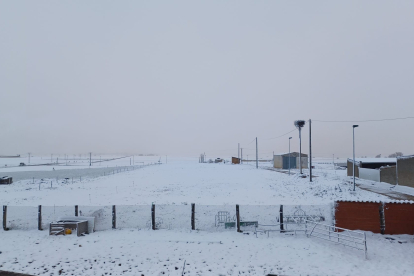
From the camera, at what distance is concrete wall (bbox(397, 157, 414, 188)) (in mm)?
26281

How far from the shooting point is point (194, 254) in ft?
30.3

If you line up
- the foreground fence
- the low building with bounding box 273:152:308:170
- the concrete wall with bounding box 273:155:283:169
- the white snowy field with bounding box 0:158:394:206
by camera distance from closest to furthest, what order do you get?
the foreground fence
the white snowy field with bounding box 0:158:394:206
the low building with bounding box 273:152:308:170
the concrete wall with bounding box 273:155:283:169

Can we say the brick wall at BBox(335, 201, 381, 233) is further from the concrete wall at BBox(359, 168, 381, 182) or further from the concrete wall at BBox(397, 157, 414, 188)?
the concrete wall at BBox(359, 168, 381, 182)

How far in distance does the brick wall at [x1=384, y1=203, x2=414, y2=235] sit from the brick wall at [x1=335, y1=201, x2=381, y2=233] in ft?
1.36

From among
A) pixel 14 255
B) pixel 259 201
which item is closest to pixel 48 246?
pixel 14 255

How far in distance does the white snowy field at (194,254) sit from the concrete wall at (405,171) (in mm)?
19430

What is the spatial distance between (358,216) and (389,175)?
23477mm

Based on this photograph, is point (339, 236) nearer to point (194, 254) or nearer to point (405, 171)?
point (194, 254)

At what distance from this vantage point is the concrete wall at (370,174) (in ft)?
108

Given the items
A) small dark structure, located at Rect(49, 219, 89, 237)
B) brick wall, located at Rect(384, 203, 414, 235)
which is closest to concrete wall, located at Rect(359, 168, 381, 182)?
brick wall, located at Rect(384, 203, 414, 235)

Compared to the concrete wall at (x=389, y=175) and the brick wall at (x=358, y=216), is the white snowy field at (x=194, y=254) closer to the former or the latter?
the brick wall at (x=358, y=216)

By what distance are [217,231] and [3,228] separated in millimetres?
10218

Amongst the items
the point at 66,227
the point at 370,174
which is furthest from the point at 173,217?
the point at 370,174

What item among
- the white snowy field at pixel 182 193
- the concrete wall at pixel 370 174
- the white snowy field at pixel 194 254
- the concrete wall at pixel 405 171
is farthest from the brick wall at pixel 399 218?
the concrete wall at pixel 370 174
